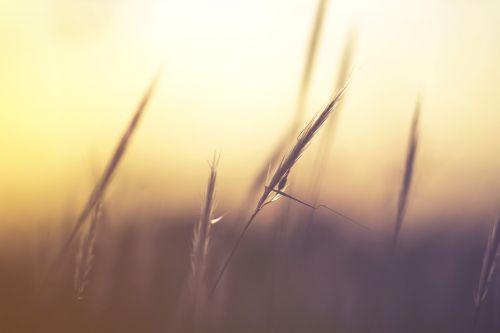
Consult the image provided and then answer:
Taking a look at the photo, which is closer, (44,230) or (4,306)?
(4,306)

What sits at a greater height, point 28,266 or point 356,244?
point 356,244

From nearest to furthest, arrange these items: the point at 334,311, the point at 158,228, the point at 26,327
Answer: the point at 26,327, the point at 334,311, the point at 158,228

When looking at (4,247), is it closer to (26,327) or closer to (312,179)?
(26,327)

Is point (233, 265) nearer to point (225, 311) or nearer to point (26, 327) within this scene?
point (225, 311)

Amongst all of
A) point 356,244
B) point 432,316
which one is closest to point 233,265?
point 356,244

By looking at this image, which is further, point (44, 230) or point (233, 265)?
point (233, 265)

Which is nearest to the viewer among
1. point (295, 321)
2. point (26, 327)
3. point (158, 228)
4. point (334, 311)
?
point (26, 327)

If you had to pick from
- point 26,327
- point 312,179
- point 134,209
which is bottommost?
point 26,327

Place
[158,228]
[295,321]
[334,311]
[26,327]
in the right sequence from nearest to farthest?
[26,327]
[295,321]
[334,311]
[158,228]

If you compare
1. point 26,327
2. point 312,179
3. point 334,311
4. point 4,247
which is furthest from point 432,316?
point 4,247
